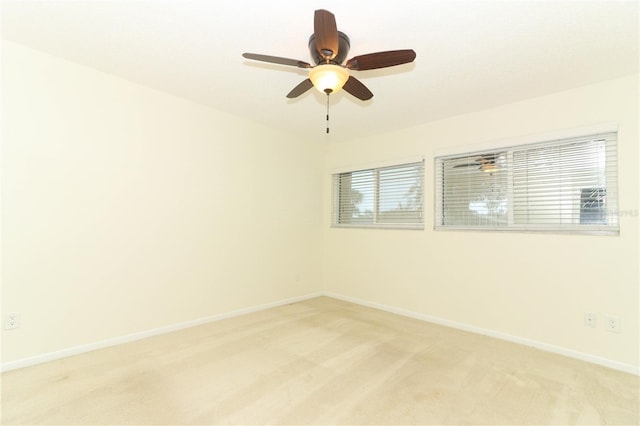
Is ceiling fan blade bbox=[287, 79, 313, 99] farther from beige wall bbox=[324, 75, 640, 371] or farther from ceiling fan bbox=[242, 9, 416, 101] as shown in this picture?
beige wall bbox=[324, 75, 640, 371]

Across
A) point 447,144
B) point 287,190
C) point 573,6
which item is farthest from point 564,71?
point 287,190

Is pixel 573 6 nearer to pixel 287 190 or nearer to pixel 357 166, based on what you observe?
pixel 357 166

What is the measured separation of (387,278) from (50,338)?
342 centimetres

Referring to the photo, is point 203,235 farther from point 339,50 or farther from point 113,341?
point 339,50

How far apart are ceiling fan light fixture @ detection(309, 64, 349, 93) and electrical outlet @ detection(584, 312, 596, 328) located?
282 cm

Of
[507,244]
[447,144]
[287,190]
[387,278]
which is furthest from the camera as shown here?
[287,190]

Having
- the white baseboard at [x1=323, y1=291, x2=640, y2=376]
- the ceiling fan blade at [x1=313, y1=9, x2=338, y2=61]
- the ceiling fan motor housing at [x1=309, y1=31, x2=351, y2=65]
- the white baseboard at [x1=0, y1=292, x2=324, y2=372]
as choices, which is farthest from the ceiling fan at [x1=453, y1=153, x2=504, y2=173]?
the white baseboard at [x1=0, y1=292, x2=324, y2=372]

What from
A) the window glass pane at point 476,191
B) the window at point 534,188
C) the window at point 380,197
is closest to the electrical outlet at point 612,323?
the window at point 534,188

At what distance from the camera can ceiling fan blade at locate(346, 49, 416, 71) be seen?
5.78ft

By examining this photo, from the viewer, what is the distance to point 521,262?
2.92 metres

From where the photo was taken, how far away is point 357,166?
14.4ft

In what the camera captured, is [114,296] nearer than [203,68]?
No

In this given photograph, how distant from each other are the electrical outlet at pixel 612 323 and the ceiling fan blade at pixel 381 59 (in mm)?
2662

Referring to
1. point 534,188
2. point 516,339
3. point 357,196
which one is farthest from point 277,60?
point 516,339
